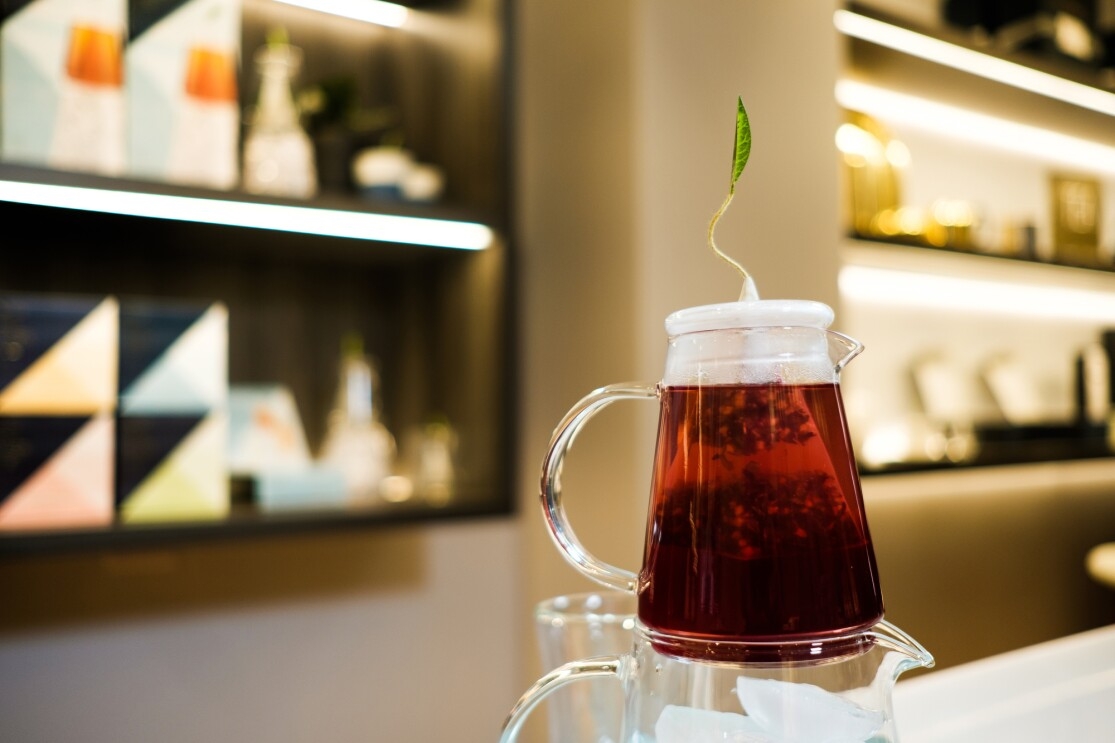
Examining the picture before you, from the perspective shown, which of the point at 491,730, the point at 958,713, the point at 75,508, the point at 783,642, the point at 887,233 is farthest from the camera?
the point at 887,233

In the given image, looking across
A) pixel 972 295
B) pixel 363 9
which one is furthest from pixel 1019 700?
pixel 972 295

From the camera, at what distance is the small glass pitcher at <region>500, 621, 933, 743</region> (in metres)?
0.35

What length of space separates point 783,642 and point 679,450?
0.30ft

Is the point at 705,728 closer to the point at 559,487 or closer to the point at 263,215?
the point at 559,487

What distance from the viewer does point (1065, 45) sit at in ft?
8.67

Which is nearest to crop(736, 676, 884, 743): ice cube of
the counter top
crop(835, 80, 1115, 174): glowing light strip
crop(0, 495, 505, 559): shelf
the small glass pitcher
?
the small glass pitcher

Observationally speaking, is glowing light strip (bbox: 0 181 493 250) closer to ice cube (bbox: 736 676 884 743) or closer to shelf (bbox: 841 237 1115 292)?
shelf (bbox: 841 237 1115 292)

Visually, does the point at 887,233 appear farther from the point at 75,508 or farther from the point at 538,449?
the point at 75,508

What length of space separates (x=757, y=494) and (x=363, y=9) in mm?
1678

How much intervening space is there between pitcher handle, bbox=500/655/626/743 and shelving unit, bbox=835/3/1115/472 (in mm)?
1798

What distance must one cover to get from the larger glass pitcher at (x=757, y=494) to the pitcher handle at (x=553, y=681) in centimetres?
3

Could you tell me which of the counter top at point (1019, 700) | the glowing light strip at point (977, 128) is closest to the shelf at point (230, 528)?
the counter top at point (1019, 700)

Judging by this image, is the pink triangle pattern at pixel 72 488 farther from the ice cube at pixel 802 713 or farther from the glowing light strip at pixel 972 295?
the glowing light strip at pixel 972 295

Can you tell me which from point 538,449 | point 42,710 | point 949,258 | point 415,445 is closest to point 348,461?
point 415,445
